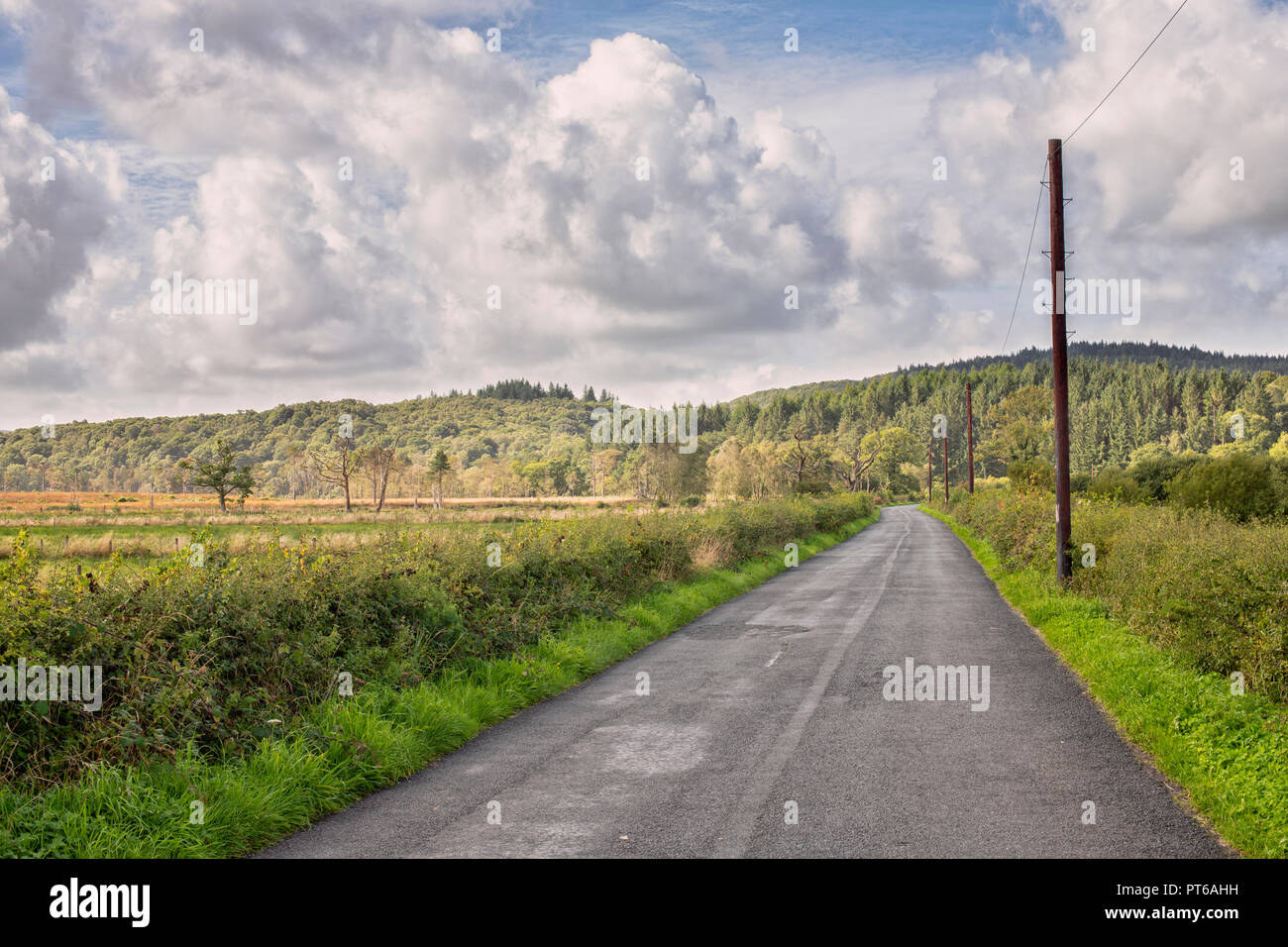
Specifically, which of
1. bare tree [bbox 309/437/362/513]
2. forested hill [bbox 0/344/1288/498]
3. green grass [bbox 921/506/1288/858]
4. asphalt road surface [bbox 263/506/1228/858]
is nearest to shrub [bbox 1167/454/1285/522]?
green grass [bbox 921/506/1288/858]

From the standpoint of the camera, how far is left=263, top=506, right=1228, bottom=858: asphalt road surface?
5.09 metres

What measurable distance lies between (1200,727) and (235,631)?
8392mm

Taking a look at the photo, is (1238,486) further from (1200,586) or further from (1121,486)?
(1200,586)

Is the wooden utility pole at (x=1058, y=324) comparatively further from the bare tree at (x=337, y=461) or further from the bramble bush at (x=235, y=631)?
the bare tree at (x=337, y=461)

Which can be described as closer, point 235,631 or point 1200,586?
point 235,631

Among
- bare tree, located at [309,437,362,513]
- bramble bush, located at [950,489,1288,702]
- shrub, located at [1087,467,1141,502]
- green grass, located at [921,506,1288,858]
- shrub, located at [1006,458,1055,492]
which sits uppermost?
bare tree, located at [309,437,362,513]

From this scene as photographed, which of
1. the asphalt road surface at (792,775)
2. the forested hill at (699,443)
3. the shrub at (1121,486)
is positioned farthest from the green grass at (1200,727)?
the forested hill at (699,443)

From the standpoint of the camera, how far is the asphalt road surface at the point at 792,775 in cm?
509

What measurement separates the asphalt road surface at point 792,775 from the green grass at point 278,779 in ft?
0.79

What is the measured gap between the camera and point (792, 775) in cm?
635

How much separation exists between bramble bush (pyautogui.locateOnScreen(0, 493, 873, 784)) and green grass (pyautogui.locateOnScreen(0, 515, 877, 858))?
25cm

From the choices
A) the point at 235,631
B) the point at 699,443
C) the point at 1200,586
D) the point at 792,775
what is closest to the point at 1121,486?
the point at 1200,586

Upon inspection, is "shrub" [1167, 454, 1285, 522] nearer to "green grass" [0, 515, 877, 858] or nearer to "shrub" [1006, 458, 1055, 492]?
"shrub" [1006, 458, 1055, 492]

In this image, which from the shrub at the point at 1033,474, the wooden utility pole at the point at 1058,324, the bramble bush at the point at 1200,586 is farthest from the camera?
the shrub at the point at 1033,474
